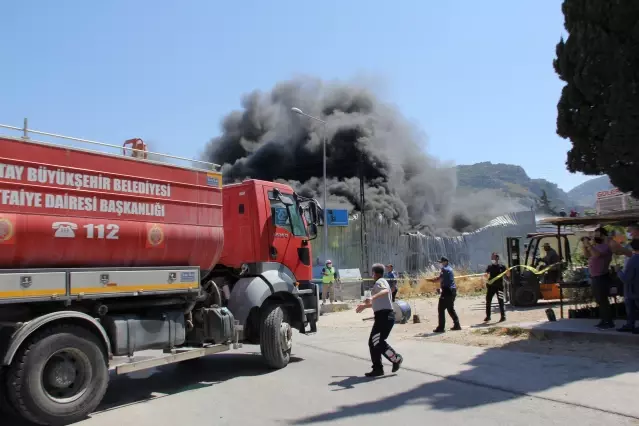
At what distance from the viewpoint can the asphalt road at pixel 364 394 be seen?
18.0 feet

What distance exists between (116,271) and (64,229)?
76 cm

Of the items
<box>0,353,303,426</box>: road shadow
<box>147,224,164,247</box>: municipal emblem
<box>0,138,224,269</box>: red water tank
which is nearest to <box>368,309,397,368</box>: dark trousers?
<box>0,353,303,426</box>: road shadow

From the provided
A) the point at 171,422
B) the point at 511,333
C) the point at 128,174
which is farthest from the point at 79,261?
the point at 511,333

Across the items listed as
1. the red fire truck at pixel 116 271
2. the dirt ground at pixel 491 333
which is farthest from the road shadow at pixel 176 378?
the dirt ground at pixel 491 333

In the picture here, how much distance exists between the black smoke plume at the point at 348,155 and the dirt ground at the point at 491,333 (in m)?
22.0

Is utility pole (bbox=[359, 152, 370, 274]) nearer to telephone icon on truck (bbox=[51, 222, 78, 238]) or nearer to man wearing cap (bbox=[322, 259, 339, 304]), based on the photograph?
man wearing cap (bbox=[322, 259, 339, 304])

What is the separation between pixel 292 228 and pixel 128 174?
125 inches

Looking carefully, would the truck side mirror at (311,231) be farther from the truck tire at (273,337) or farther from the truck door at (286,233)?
the truck tire at (273,337)

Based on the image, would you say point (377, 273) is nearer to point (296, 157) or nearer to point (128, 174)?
point (128, 174)

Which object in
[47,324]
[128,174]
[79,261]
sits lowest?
[47,324]

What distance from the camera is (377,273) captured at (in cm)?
787

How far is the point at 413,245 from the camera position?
33938mm

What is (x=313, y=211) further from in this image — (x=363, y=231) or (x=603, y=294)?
(x=363, y=231)

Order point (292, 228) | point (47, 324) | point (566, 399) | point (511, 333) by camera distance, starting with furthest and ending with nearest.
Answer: point (511, 333)
point (292, 228)
point (566, 399)
point (47, 324)
